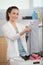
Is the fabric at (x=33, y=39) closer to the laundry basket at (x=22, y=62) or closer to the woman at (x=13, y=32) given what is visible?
the woman at (x=13, y=32)

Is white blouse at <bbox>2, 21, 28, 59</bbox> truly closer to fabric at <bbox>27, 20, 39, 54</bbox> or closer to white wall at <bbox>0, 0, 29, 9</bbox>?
fabric at <bbox>27, 20, 39, 54</bbox>

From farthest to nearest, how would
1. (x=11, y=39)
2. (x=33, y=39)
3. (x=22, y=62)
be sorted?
1. (x=33, y=39)
2. (x=11, y=39)
3. (x=22, y=62)

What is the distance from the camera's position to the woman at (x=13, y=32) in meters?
2.06

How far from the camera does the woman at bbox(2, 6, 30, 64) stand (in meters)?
2.06

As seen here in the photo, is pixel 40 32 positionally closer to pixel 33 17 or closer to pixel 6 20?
pixel 33 17

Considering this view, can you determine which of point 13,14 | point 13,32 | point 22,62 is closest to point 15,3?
point 13,14

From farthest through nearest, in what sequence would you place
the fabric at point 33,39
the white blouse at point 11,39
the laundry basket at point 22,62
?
1. the fabric at point 33,39
2. the white blouse at point 11,39
3. the laundry basket at point 22,62

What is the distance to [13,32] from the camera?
206 centimetres

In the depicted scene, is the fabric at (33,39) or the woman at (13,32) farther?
the fabric at (33,39)

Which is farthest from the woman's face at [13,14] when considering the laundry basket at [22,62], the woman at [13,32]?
the laundry basket at [22,62]

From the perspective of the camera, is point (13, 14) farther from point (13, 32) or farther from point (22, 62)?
point (22, 62)

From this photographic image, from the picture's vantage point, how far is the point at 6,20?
A: 2.16m

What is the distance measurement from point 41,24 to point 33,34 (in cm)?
17

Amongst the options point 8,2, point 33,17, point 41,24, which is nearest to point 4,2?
point 8,2
